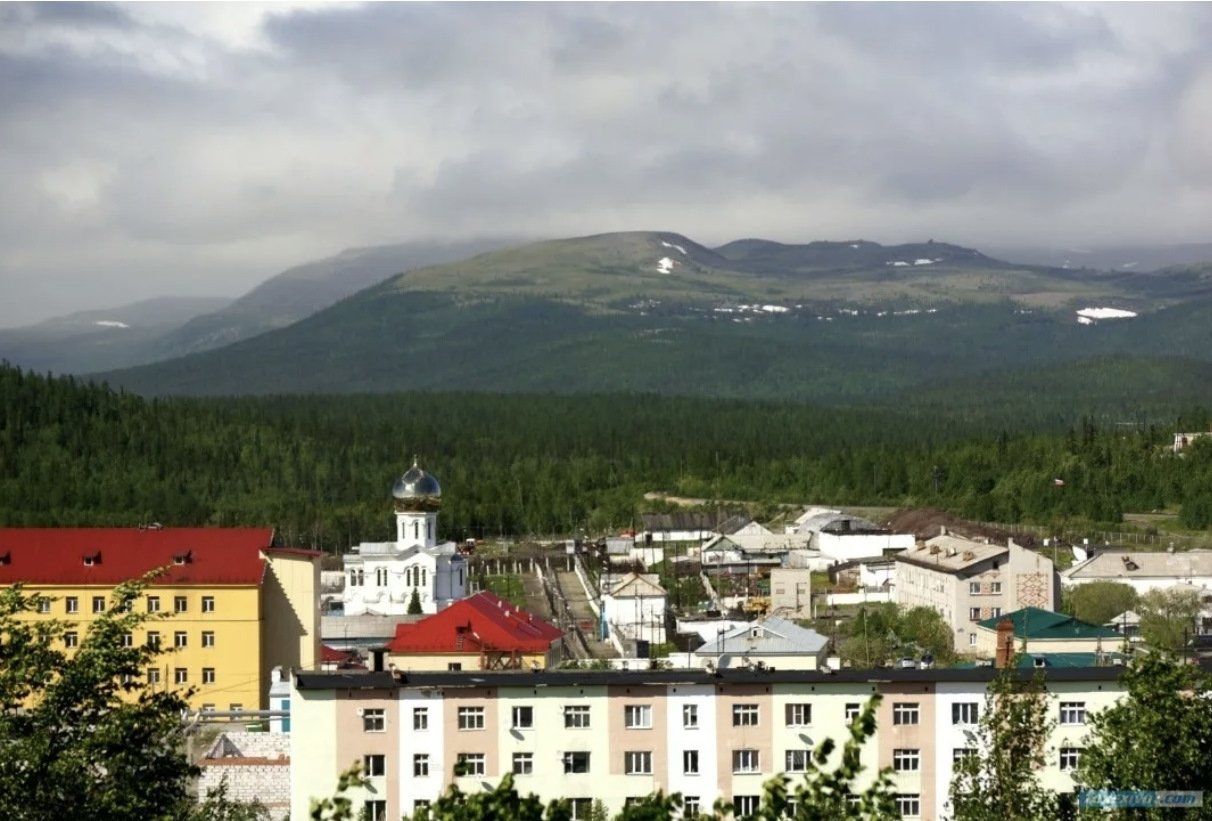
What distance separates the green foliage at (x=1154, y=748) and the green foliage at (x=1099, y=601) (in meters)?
48.1

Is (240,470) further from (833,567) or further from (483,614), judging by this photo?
(483,614)

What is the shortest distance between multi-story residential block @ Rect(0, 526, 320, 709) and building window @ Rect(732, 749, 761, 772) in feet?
76.4

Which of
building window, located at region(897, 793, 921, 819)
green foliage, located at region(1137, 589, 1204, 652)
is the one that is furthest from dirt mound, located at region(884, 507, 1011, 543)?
building window, located at region(897, 793, 921, 819)

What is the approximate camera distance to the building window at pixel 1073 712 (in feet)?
129

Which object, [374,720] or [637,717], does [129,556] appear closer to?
[374,720]

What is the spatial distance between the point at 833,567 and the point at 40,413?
6195 centimetres

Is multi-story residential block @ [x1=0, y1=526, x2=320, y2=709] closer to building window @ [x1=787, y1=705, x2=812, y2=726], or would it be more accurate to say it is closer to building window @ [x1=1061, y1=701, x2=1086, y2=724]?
building window @ [x1=787, y1=705, x2=812, y2=726]

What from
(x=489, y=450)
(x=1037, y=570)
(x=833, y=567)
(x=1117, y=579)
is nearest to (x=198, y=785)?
(x=1037, y=570)

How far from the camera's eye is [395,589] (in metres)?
89.9

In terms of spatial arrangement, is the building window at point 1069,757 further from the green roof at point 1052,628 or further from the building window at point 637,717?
the green roof at point 1052,628

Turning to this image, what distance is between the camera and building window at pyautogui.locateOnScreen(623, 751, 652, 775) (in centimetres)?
3950

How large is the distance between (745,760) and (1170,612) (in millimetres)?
41443

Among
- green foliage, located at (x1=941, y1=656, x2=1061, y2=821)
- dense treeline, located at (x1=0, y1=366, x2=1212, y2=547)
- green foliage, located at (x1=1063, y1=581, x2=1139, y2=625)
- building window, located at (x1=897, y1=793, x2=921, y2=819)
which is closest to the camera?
green foliage, located at (x1=941, y1=656, x2=1061, y2=821)

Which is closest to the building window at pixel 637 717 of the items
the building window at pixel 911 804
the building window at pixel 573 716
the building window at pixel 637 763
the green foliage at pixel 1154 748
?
→ the building window at pixel 637 763
